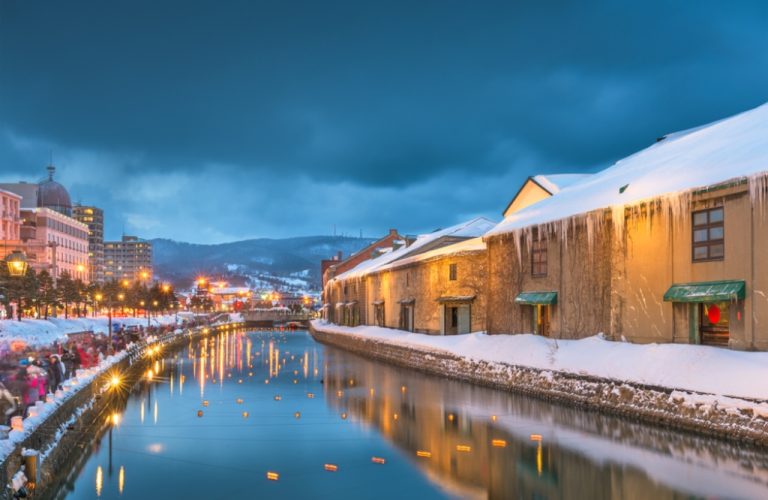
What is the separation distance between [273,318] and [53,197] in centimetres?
6686

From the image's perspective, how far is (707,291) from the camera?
2325cm

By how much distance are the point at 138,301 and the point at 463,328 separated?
249 ft

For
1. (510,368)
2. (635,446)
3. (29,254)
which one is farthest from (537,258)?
(29,254)

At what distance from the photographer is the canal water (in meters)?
16.5

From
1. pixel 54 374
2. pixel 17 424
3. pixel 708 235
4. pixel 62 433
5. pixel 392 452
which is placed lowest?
pixel 392 452

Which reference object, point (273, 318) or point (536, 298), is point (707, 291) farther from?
point (273, 318)

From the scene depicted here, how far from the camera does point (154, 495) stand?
16156 mm

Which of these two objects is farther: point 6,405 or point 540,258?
point 540,258

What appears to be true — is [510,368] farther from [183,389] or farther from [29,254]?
[29,254]

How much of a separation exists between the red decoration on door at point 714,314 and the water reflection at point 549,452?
16.5ft

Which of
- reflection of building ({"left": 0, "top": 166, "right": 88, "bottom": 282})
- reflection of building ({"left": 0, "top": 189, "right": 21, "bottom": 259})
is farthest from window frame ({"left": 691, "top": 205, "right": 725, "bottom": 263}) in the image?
reflection of building ({"left": 0, "top": 189, "right": 21, "bottom": 259})

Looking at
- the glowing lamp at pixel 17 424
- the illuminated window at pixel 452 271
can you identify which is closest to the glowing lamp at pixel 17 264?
the glowing lamp at pixel 17 424

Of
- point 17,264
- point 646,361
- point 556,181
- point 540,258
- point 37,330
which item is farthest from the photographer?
point 37,330

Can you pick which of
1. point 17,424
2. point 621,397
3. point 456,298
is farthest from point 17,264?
point 456,298
